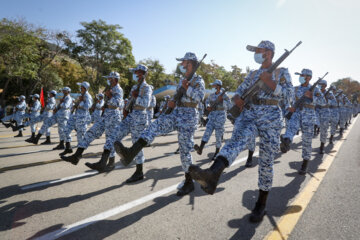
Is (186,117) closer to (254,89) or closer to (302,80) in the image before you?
(254,89)

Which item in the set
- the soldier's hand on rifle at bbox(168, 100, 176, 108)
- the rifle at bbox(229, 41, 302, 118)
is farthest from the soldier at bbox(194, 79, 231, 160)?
the rifle at bbox(229, 41, 302, 118)

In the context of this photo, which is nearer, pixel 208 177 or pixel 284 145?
pixel 208 177

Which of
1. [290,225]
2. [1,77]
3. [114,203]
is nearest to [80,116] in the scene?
[114,203]

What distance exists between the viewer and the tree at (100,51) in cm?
3072

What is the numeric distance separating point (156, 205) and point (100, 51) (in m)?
32.7

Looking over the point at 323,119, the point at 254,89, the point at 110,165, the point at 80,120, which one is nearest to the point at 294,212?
the point at 254,89

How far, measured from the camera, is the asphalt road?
2.50 metres

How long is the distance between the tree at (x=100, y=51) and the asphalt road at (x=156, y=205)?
28.7 metres

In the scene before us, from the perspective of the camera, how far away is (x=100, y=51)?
3183 cm

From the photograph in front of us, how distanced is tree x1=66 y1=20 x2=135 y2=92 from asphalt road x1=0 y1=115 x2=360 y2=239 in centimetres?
2875

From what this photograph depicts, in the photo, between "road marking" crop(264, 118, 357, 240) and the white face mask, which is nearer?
"road marking" crop(264, 118, 357, 240)

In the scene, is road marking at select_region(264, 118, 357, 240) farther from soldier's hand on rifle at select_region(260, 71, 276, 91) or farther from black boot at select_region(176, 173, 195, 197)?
soldier's hand on rifle at select_region(260, 71, 276, 91)

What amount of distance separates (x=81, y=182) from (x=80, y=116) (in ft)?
10.1

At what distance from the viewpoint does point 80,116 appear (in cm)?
672
